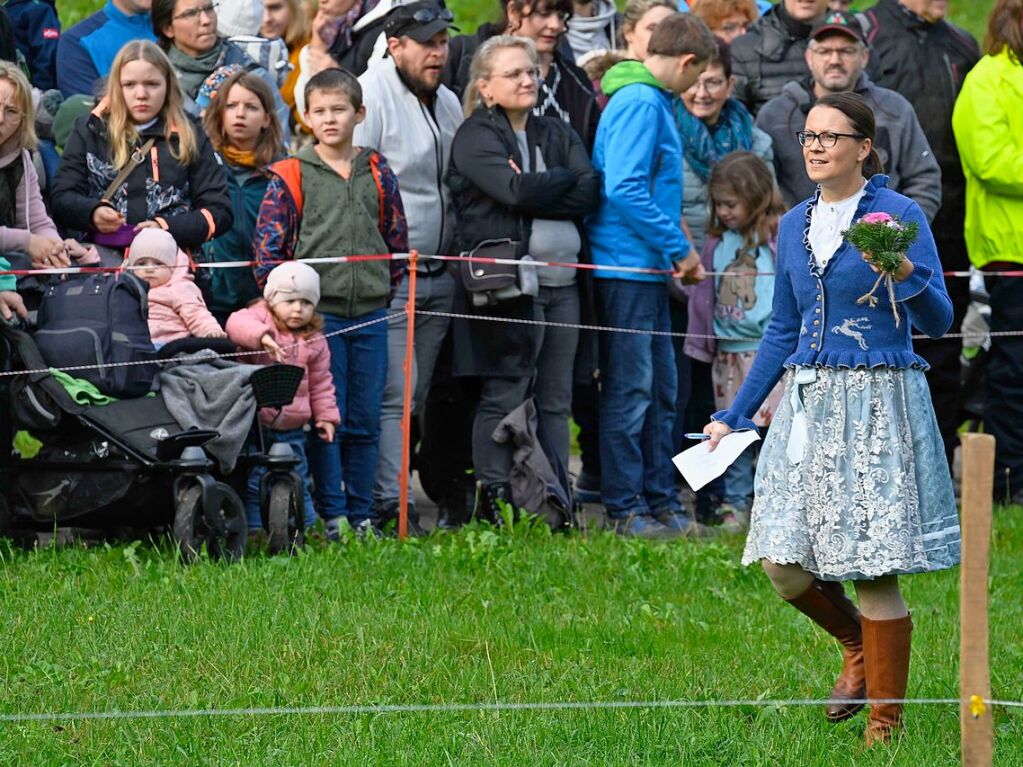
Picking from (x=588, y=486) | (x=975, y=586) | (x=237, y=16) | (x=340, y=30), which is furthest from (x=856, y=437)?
(x=340, y=30)

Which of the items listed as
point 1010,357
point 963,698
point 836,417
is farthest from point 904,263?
point 1010,357

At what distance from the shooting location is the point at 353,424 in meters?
9.52

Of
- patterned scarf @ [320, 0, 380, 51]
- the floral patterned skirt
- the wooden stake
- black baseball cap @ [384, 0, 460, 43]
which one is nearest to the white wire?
the floral patterned skirt

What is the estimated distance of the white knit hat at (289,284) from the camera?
8.92 metres

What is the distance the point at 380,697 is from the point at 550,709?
0.60 metres

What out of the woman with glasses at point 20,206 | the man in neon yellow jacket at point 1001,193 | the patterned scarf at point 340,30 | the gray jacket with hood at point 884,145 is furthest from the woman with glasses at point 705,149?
the woman with glasses at point 20,206

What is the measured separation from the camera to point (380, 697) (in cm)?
636

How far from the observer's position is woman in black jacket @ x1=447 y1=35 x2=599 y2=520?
31.6ft

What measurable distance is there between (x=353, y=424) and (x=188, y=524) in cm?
152

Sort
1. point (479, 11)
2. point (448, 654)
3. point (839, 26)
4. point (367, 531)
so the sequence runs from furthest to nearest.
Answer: point (479, 11) → point (839, 26) → point (367, 531) → point (448, 654)

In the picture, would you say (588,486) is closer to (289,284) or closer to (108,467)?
(289,284)

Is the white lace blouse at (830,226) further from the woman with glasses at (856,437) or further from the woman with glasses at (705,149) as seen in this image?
the woman with glasses at (705,149)

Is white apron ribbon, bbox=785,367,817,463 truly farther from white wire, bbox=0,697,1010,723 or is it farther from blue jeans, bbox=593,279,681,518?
blue jeans, bbox=593,279,681,518

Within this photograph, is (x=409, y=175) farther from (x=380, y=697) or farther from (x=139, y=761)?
(x=139, y=761)
